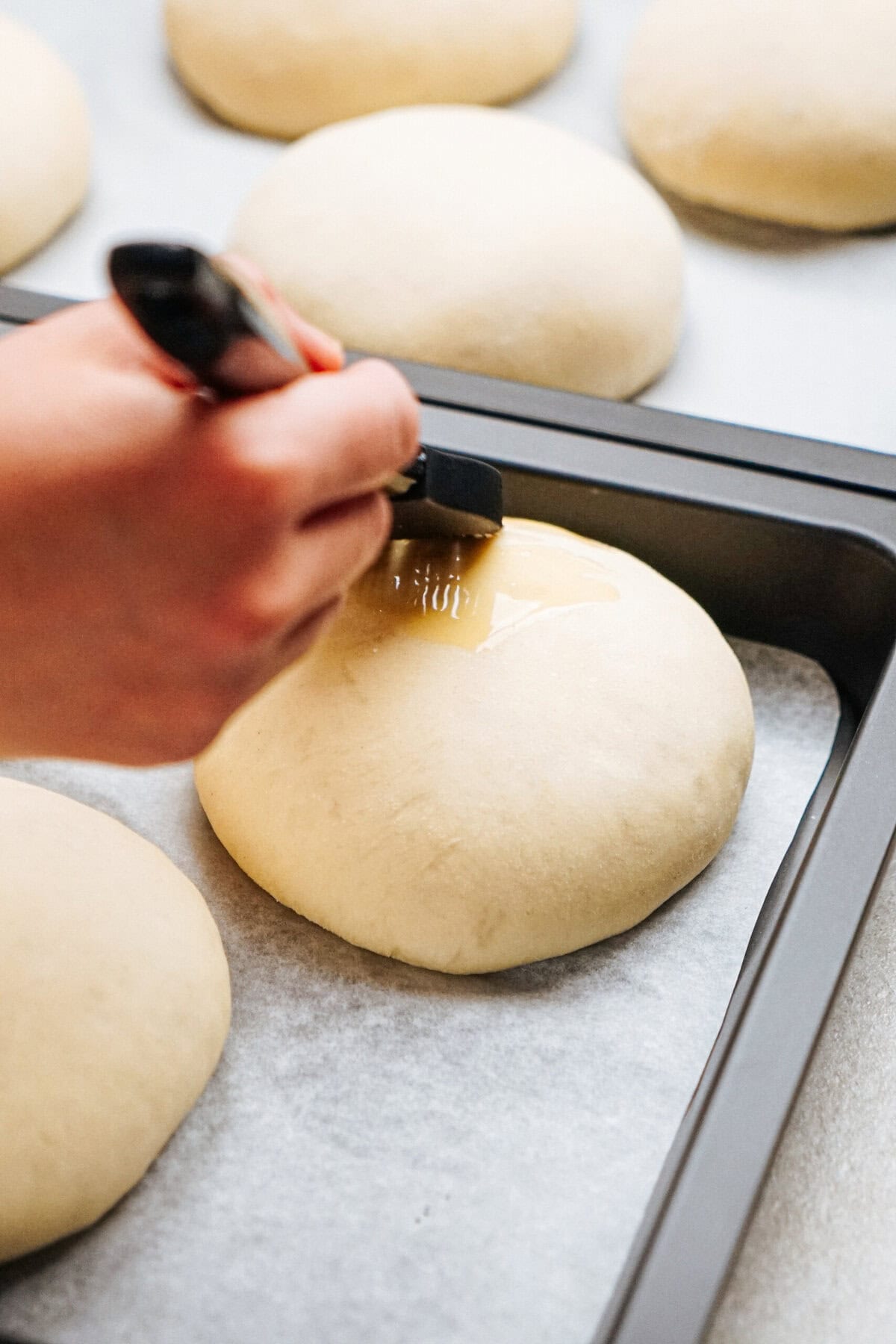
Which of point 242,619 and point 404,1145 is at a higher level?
point 242,619

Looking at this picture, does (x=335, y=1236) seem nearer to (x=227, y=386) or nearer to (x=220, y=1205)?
(x=220, y=1205)

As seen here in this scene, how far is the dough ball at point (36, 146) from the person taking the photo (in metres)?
1.25

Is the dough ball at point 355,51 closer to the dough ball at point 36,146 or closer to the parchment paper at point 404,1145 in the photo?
the dough ball at point 36,146

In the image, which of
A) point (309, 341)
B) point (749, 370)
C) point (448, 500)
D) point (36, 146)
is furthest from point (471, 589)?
point (36, 146)

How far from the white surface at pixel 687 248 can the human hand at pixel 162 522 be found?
0.79 m

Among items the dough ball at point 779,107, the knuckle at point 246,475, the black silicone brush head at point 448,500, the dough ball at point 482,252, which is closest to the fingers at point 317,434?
the knuckle at point 246,475

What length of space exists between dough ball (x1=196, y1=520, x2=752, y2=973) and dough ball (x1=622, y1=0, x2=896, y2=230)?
687 mm

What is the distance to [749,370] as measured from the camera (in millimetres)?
1184

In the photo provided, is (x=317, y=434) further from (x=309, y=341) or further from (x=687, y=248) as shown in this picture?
(x=687, y=248)

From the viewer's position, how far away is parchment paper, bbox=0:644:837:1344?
0.60 metres

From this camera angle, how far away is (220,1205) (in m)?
0.64

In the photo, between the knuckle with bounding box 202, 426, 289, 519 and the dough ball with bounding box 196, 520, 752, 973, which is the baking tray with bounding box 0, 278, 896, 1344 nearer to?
the dough ball with bounding box 196, 520, 752, 973

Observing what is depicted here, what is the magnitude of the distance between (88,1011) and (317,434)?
39 cm

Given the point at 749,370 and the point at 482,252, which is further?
the point at 749,370
